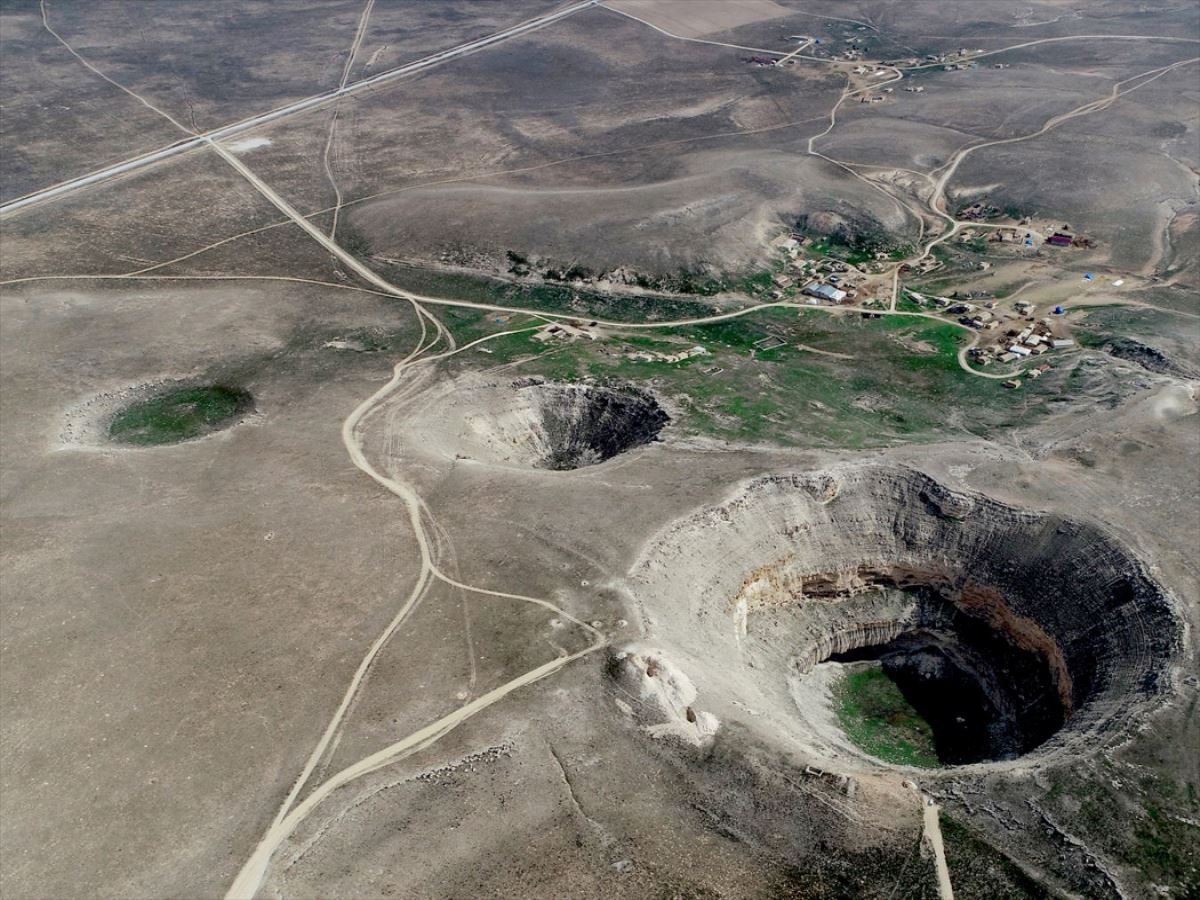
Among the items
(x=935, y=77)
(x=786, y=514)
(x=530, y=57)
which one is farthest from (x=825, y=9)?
(x=786, y=514)

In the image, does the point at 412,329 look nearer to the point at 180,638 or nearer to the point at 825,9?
the point at 180,638

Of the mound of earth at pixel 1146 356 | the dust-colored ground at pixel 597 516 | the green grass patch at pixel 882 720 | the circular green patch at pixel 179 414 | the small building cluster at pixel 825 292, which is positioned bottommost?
the green grass patch at pixel 882 720

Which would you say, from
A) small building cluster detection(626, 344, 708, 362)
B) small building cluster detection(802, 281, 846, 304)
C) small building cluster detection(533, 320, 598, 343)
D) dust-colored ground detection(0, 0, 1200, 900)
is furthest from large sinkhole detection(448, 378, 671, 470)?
small building cluster detection(802, 281, 846, 304)

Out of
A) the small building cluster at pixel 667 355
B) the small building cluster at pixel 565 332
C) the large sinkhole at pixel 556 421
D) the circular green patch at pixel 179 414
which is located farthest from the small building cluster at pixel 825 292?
the circular green patch at pixel 179 414

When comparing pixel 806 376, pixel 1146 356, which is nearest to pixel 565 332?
pixel 806 376

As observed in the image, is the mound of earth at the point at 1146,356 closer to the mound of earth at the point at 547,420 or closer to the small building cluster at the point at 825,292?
the small building cluster at the point at 825,292

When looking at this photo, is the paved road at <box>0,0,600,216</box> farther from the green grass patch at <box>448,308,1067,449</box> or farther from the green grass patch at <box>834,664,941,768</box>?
the green grass patch at <box>834,664,941,768</box>
